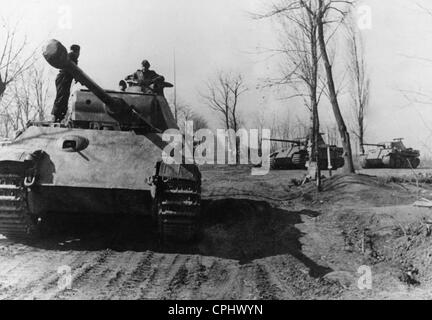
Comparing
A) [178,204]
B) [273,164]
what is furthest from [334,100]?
[273,164]

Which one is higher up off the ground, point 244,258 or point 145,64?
point 145,64

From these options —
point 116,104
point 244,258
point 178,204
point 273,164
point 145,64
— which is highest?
point 145,64

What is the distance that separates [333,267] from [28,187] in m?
4.45

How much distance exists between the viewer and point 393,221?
8.27m

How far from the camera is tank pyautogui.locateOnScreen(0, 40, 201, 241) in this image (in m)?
6.90

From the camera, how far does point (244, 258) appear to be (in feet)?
23.7

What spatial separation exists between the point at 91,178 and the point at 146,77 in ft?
12.2

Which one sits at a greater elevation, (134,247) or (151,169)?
(151,169)

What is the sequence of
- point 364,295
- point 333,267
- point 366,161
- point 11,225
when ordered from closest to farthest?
point 364,295 → point 333,267 → point 11,225 → point 366,161

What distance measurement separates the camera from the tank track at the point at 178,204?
6.91 metres

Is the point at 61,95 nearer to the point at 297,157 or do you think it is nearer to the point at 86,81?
the point at 86,81

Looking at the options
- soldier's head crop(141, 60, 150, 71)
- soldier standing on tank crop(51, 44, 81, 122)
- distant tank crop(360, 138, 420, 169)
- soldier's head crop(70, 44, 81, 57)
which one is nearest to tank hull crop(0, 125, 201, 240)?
soldier standing on tank crop(51, 44, 81, 122)
